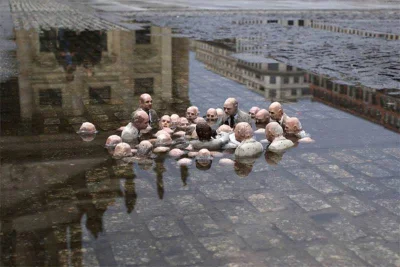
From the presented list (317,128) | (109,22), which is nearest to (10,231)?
(317,128)

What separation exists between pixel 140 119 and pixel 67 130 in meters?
1.07

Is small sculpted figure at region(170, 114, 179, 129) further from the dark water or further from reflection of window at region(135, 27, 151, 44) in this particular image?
reflection of window at region(135, 27, 151, 44)

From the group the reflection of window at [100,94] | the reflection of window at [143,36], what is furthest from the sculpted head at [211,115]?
the reflection of window at [143,36]

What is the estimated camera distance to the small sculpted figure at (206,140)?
694cm

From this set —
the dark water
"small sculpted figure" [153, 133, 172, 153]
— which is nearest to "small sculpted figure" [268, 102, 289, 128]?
the dark water

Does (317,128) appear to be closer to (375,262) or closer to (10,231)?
(375,262)

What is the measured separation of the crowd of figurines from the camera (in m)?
6.65

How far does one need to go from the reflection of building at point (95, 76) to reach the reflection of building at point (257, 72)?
0.75m

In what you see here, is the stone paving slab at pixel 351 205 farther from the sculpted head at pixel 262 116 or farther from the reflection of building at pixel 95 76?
the reflection of building at pixel 95 76

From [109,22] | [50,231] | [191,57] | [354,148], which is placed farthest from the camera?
[109,22]

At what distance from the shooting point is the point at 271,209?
514 centimetres

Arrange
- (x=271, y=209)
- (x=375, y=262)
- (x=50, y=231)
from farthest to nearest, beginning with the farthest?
(x=271, y=209) → (x=50, y=231) → (x=375, y=262)

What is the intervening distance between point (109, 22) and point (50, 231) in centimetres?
2127

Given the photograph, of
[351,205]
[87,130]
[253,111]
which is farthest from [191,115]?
[351,205]
